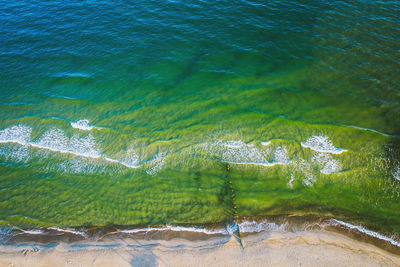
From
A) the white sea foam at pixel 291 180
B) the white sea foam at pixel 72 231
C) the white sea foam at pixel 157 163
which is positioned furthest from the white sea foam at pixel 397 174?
the white sea foam at pixel 72 231

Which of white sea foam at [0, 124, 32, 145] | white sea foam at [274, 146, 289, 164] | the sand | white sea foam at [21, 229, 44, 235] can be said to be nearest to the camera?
the sand

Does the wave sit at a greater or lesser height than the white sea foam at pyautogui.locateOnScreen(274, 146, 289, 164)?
lesser

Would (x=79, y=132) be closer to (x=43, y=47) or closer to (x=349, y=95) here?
(x=43, y=47)

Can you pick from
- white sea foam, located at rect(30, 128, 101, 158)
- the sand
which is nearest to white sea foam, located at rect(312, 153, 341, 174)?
the sand

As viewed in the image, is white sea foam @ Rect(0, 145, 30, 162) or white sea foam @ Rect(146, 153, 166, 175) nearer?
white sea foam @ Rect(146, 153, 166, 175)

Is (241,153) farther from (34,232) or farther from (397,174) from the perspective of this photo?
(34,232)

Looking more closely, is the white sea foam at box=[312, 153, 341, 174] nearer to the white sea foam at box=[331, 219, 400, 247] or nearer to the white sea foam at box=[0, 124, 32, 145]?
the white sea foam at box=[331, 219, 400, 247]
